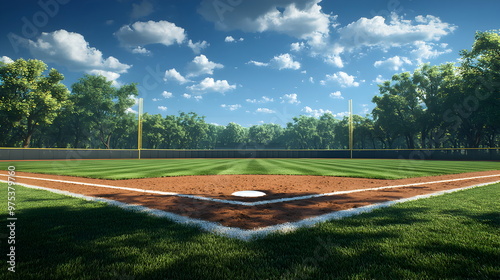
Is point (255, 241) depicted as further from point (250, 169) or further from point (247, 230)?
point (250, 169)

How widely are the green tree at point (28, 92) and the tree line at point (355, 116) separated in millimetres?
108

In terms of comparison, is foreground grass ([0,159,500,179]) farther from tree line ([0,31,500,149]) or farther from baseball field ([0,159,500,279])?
tree line ([0,31,500,149])

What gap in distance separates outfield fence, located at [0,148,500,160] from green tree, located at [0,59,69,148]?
1113cm

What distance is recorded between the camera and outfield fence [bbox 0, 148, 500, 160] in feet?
99.1

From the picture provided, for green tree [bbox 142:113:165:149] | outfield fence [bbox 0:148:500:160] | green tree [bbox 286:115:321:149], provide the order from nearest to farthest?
1. outfield fence [bbox 0:148:500:160]
2. green tree [bbox 142:113:165:149]
3. green tree [bbox 286:115:321:149]

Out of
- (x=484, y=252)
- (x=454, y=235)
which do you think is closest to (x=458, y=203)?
(x=454, y=235)

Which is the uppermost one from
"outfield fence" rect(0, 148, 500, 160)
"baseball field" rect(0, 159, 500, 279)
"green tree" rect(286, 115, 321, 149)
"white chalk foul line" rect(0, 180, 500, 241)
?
"green tree" rect(286, 115, 321, 149)

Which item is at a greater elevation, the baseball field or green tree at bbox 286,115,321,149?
green tree at bbox 286,115,321,149

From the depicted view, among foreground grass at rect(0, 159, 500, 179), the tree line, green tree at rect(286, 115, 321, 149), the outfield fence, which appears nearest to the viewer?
foreground grass at rect(0, 159, 500, 179)

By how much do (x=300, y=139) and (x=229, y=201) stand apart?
89919 millimetres

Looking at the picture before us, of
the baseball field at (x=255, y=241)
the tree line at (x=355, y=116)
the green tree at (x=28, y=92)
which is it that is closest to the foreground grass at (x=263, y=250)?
the baseball field at (x=255, y=241)

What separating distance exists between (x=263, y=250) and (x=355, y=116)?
235 feet

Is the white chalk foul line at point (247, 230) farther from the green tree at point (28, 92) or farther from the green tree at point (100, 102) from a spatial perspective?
the green tree at point (100, 102)

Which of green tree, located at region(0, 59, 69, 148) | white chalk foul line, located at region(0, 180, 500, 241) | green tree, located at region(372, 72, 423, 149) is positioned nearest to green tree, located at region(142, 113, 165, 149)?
green tree, located at region(0, 59, 69, 148)
